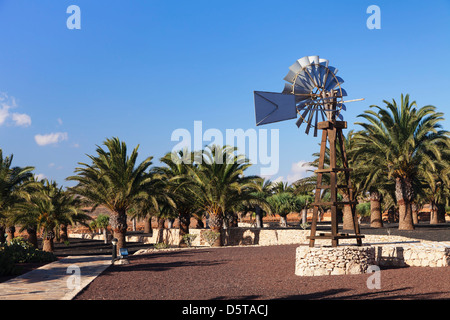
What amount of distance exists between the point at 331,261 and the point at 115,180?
15.4 metres

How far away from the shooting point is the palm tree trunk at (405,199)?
28.1 metres

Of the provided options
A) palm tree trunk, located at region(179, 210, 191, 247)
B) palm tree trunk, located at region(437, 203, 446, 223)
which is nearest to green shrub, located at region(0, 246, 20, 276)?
palm tree trunk, located at region(179, 210, 191, 247)

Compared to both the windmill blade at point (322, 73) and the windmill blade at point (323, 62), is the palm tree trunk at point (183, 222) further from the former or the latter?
the windmill blade at point (323, 62)

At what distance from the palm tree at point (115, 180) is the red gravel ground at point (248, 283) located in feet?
30.4

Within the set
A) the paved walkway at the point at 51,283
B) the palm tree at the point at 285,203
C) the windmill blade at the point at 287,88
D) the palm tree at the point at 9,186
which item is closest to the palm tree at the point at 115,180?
the palm tree at the point at 9,186

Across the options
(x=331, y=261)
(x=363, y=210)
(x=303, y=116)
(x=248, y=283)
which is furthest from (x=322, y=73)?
(x=363, y=210)

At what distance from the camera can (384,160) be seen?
91.2 feet

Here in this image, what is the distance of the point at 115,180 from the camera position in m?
24.9

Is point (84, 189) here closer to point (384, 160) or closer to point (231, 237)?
point (231, 237)

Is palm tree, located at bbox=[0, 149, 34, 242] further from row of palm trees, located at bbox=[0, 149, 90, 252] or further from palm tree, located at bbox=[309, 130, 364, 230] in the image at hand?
palm tree, located at bbox=[309, 130, 364, 230]

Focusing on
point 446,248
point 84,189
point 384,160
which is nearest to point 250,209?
point 384,160

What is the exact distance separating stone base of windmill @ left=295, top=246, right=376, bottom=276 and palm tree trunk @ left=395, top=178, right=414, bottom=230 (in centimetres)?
1681

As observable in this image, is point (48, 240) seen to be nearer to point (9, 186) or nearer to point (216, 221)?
point (9, 186)
